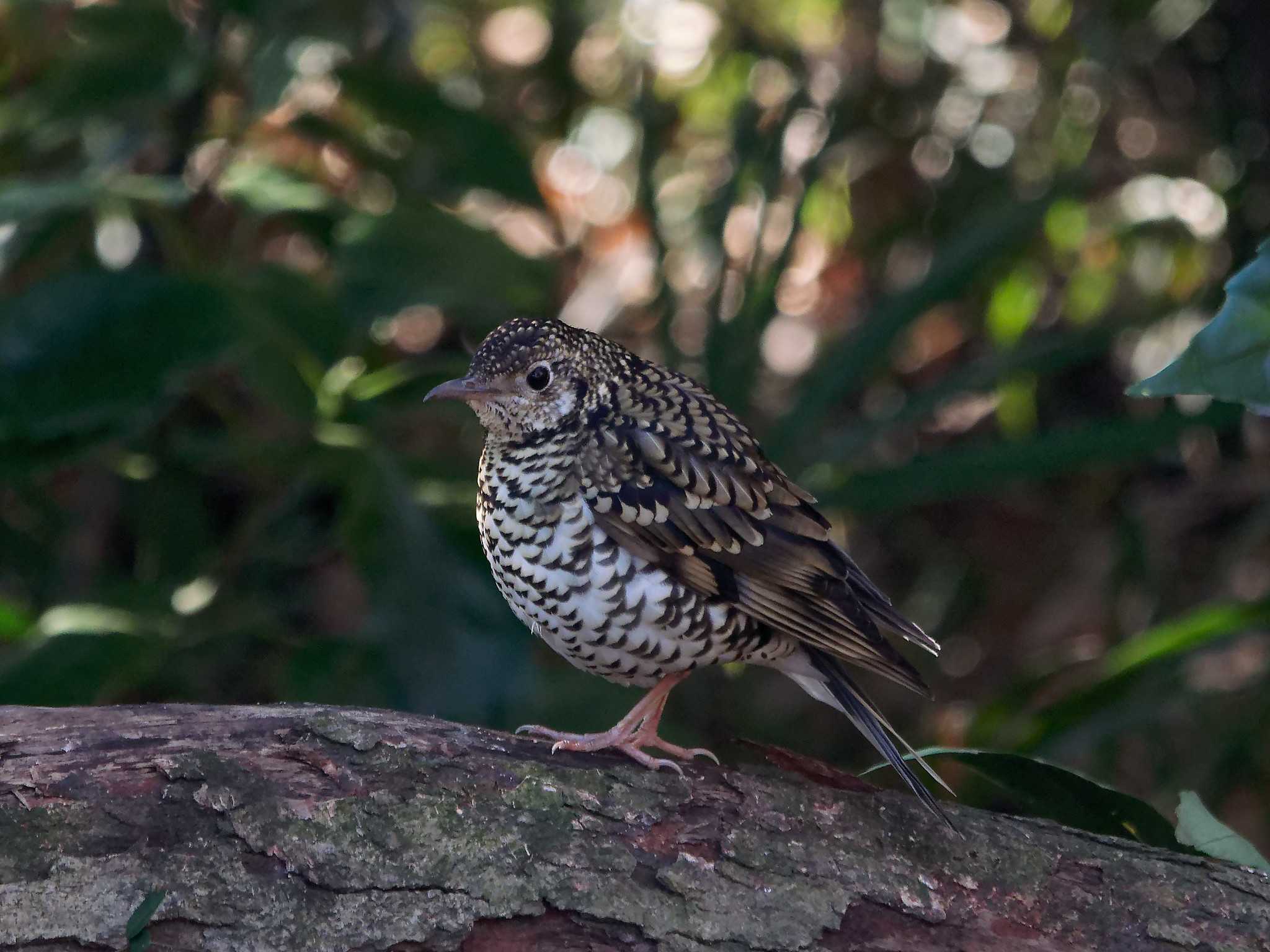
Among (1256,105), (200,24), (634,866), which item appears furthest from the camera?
(1256,105)

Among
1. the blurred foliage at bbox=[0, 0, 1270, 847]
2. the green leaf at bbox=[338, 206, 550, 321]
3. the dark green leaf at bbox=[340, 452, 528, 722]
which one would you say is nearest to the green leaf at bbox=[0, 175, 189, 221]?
the blurred foliage at bbox=[0, 0, 1270, 847]

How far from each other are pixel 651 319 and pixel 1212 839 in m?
3.52

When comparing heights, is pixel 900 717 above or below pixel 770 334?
below

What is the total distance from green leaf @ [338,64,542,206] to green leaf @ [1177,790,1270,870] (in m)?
2.56

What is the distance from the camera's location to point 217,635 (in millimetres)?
3691

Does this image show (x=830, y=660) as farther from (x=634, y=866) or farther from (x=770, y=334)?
(x=770, y=334)

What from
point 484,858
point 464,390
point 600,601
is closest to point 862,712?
point 600,601

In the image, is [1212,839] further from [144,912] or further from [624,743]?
[144,912]

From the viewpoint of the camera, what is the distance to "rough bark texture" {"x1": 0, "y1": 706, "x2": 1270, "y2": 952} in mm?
1866

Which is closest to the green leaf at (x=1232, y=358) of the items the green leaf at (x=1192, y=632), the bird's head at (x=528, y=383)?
the bird's head at (x=528, y=383)

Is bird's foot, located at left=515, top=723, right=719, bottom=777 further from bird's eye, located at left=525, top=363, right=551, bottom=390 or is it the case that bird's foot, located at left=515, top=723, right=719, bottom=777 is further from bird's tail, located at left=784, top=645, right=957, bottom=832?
bird's eye, located at left=525, top=363, right=551, bottom=390

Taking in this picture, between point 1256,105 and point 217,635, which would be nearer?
point 217,635

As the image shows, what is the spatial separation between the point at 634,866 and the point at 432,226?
85.4 inches

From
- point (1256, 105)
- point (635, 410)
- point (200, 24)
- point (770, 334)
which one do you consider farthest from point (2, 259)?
point (1256, 105)
